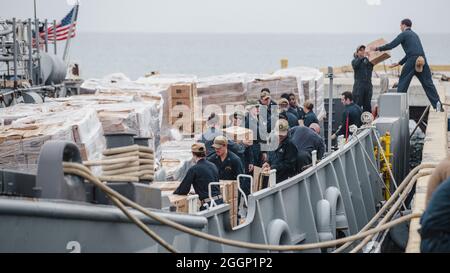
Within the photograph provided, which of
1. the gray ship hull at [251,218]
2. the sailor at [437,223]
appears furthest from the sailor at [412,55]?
the sailor at [437,223]

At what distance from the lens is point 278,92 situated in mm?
20234

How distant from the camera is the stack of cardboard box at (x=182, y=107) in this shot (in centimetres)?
1717

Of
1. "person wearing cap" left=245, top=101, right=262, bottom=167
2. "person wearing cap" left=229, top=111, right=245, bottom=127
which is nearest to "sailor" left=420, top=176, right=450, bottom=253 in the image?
"person wearing cap" left=245, top=101, right=262, bottom=167

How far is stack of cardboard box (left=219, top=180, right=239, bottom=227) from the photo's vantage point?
10.6 metres

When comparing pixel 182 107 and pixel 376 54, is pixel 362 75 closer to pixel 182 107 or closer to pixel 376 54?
pixel 376 54

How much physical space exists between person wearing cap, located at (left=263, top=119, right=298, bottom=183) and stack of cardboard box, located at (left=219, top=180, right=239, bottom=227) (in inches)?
51.9

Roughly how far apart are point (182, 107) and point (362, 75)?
147 inches

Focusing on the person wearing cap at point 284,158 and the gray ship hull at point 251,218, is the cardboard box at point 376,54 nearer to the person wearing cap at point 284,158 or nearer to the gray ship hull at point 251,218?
the gray ship hull at point 251,218

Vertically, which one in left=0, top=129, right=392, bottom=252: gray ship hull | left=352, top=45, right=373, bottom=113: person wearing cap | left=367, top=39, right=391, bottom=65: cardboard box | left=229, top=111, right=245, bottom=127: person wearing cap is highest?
left=367, top=39, right=391, bottom=65: cardboard box

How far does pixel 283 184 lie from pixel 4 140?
3.40 meters

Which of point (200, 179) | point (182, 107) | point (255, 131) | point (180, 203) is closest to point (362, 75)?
point (182, 107)

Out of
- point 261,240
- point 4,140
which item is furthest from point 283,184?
point 4,140

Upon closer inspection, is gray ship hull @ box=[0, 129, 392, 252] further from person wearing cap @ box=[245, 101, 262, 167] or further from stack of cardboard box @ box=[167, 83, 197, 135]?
stack of cardboard box @ box=[167, 83, 197, 135]

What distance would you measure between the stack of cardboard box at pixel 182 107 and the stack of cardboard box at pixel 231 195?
593 centimetres
